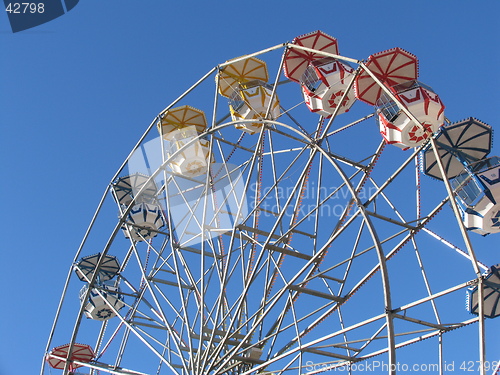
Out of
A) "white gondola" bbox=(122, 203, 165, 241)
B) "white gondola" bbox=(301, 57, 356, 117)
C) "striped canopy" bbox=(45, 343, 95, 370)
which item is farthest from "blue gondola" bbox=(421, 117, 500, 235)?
"striped canopy" bbox=(45, 343, 95, 370)

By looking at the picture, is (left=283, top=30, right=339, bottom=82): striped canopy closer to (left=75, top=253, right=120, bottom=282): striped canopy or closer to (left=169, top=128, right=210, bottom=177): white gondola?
(left=169, top=128, right=210, bottom=177): white gondola

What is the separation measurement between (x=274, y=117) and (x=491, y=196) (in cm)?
817

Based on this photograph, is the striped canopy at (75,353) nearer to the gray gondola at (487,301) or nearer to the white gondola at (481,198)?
the gray gondola at (487,301)

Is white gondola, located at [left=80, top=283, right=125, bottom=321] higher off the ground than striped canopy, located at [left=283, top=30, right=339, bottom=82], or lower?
lower

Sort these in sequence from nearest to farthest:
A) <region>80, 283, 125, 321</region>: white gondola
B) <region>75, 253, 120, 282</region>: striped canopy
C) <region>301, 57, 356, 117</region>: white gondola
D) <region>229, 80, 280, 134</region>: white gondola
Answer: <region>301, 57, 356, 117</region>: white gondola, <region>229, 80, 280, 134</region>: white gondola, <region>80, 283, 125, 321</region>: white gondola, <region>75, 253, 120, 282</region>: striped canopy

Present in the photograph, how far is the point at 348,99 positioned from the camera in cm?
1706

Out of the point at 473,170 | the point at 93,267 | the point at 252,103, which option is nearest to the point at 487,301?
the point at 473,170

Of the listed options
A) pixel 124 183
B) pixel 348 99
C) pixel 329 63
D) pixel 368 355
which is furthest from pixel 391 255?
pixel 124 183

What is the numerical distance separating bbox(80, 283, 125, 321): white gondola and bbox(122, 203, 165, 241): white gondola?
2.41 metres

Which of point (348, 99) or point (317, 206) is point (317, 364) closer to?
point (317, 206)

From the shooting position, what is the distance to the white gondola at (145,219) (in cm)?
2209

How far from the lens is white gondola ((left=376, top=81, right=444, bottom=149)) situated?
13.6 m

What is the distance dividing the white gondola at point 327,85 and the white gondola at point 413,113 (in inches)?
97.6

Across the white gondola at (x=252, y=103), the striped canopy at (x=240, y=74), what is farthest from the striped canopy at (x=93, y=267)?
the striped canopy at (x=240, y=74)
